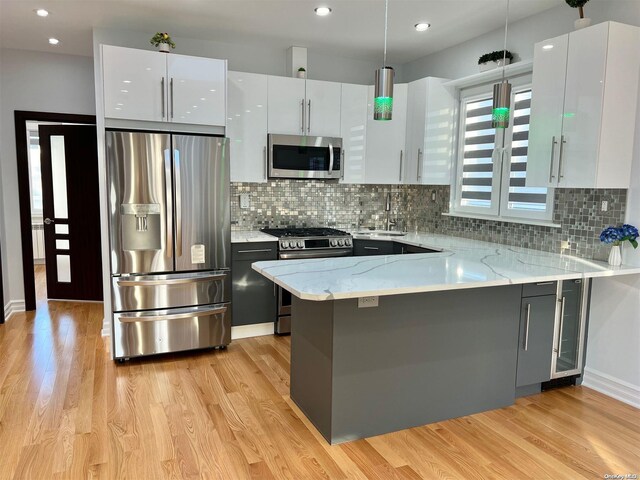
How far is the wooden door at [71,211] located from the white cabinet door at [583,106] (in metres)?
4.81

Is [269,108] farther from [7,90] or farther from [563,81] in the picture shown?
[7,90]

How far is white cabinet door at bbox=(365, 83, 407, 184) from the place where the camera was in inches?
184

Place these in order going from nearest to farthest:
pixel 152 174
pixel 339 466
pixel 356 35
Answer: pixel 339 466, pixel 152 174, pixel 356 35

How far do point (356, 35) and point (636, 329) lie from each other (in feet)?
10.5

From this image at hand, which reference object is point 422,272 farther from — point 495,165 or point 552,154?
point 495,165

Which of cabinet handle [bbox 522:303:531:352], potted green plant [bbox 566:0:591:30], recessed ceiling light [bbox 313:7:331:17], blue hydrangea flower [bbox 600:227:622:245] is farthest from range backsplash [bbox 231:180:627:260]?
recessed ceiling light [bbox 313:7:331:17]

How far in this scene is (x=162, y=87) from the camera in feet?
12.2

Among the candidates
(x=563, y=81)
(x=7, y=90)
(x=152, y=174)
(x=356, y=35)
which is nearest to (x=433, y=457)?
(x=563, y=81)

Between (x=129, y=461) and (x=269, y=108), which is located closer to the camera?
(x=129, y=461)

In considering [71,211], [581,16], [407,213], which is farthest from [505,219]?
[71,211]

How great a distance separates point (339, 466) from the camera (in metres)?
2.35

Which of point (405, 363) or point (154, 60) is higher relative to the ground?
point (154, 60)

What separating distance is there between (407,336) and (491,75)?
2.50m

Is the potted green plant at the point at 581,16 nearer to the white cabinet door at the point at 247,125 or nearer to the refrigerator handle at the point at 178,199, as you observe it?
the white cabinet door at the point at 247,125
